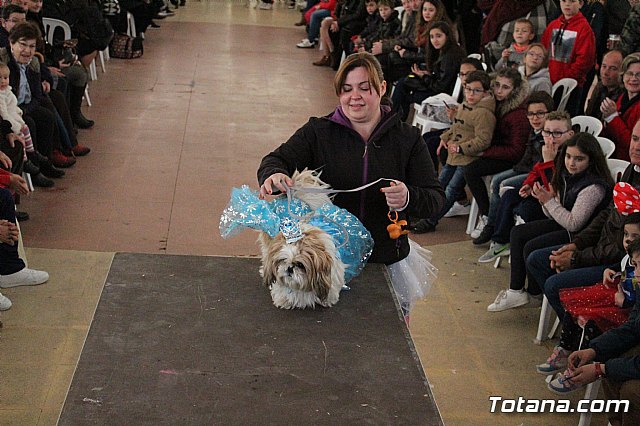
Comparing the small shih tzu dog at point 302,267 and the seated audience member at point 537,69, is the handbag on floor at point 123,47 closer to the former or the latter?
the seated audience member at point 537,69

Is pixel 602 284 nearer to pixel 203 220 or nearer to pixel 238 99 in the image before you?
pixel 203 220

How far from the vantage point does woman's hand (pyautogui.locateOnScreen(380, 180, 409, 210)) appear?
2785mm

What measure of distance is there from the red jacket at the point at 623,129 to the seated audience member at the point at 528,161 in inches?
15.8

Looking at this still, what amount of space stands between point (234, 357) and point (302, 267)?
0.36 metres

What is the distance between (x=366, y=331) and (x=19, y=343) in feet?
7.20

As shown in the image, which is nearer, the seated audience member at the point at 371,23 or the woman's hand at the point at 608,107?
the woman's hand at the point at 608,107

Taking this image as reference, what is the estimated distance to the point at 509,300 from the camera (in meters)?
4.62

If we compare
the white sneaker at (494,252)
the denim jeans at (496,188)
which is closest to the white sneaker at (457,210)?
the denim jeans at (496,188)

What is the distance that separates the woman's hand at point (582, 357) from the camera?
347cm

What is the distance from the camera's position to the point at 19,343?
409cm

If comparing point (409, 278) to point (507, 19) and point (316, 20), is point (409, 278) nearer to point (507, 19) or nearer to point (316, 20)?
point (507, 19)

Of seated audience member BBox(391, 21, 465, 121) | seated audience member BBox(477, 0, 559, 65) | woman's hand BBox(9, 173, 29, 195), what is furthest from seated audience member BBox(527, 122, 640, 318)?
seated audience member BBox(477, 0, 559, 65)

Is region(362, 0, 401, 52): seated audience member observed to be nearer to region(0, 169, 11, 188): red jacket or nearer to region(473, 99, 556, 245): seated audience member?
region(473, 99, 556, 245): seated audience member

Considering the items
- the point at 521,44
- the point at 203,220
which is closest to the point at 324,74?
the point at 521,44
